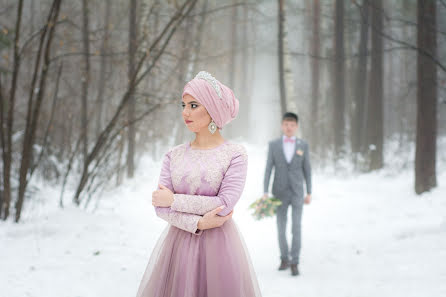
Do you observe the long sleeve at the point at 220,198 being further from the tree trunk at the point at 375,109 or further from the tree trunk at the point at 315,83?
the tree trunk at the point at 315,83

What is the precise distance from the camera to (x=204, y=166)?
87.7 inches


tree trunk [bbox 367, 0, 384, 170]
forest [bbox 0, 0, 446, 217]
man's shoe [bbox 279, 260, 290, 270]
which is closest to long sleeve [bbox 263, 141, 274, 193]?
man's shoe [bbox 279, 260, 290, 270]

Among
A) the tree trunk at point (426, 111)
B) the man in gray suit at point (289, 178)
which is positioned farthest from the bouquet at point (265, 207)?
the tree trunk at point (426, 111)

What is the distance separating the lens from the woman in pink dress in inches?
84.6

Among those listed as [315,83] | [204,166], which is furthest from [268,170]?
[315,83]

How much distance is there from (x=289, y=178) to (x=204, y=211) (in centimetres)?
265

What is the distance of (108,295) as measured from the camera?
3.51 meters

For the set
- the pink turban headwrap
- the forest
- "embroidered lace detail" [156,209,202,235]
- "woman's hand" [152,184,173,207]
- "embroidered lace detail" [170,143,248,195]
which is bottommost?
"embroidered lace detail" [156,209,202,235]

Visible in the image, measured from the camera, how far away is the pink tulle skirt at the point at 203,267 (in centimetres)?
215

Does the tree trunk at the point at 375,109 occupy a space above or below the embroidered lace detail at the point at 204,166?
above

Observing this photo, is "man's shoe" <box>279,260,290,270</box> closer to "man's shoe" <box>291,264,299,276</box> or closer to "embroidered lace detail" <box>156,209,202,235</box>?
"man's shoe" <box>291,264,299,276</box>

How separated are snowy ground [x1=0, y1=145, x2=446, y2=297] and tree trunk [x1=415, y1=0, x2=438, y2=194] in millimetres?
433

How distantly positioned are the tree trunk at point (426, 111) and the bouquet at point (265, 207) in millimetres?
4900

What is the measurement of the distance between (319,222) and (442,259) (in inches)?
116
